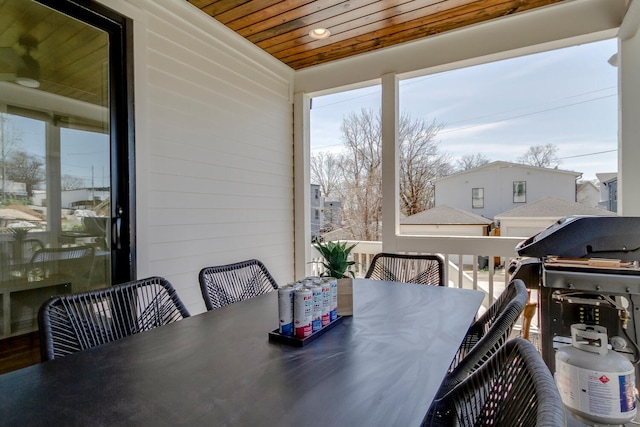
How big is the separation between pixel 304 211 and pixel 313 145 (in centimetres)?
80

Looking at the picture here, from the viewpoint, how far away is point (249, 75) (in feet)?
11.0

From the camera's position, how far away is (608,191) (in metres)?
2.75

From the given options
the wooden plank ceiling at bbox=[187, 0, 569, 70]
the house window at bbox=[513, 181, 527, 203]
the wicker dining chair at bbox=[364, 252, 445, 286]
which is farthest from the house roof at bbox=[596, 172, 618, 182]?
the wicker dining chair at bbox=[364, 252, 445, 286]

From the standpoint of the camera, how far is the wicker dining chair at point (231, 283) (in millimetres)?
1977

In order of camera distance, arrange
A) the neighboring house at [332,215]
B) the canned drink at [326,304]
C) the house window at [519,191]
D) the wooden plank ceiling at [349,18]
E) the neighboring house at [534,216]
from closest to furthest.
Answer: the canned drink at [326,304] → the wooden plank ceiling at [349,18] → the neighboring house at [534,216] → the house window at [519,191] → the neighboring house at [332,215]

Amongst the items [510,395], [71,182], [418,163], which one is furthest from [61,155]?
[418,163]

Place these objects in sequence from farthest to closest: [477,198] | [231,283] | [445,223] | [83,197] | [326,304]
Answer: [445,223] → [477,198] → [231,283] → [83,197] → [326,304]

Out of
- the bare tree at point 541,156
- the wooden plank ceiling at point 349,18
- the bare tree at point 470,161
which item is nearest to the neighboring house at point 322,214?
the bare tree at point 470,161

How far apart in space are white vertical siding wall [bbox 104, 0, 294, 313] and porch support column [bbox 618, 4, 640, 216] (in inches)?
115

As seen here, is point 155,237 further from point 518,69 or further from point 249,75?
point 518,69

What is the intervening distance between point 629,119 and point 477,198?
3.87 feet

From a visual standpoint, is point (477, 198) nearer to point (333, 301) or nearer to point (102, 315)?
point (333, 301)

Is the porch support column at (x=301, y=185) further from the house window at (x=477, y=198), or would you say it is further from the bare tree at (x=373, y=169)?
the house window at (x=477, y=198)

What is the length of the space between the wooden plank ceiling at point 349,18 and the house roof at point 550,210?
157 cm
